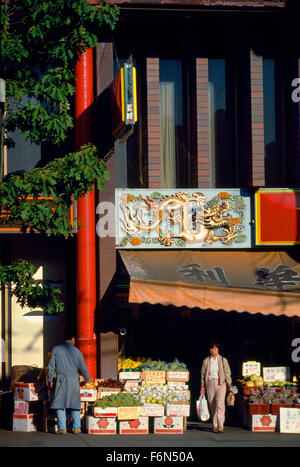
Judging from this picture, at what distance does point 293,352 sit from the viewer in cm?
1628

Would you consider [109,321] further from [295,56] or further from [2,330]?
[295,56]

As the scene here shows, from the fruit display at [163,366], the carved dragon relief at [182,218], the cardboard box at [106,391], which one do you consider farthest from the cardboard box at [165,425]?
the carved dragon relief at [182,218]

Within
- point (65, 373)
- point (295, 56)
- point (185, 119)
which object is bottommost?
point (65, 373)

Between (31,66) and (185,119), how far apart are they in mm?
4905

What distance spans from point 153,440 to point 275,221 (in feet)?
17.6

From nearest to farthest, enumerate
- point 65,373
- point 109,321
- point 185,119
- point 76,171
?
point 76,171
point 65,373
point 109,321
point 185,119

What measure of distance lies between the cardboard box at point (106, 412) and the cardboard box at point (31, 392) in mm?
1031

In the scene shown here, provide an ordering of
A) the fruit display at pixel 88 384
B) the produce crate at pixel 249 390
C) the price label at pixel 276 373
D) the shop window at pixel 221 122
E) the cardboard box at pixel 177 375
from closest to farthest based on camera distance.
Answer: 1. the fruit display at pixel 88 384
2. the produce crate at pixel 249 390
3. the cardboard box at pixel 177 375
4. the price label at pixel 276 373
5. the shop window at pixel 221 122

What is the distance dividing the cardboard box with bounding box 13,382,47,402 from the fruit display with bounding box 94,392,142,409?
102 cm

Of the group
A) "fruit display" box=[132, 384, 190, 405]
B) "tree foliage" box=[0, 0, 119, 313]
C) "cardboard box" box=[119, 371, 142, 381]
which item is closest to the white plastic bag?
"fruit display" box=[132, 384, 190, 405]

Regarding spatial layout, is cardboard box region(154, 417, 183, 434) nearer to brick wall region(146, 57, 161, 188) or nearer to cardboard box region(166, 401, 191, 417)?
cardboard box region(166, 401, 191, 417)

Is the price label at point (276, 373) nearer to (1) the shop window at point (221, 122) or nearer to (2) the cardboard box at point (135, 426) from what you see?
(2) the cardboard box at point (135, 426)

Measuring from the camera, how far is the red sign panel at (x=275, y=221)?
1595cm

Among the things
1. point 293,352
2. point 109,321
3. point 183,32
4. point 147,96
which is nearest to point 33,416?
point 109,321
